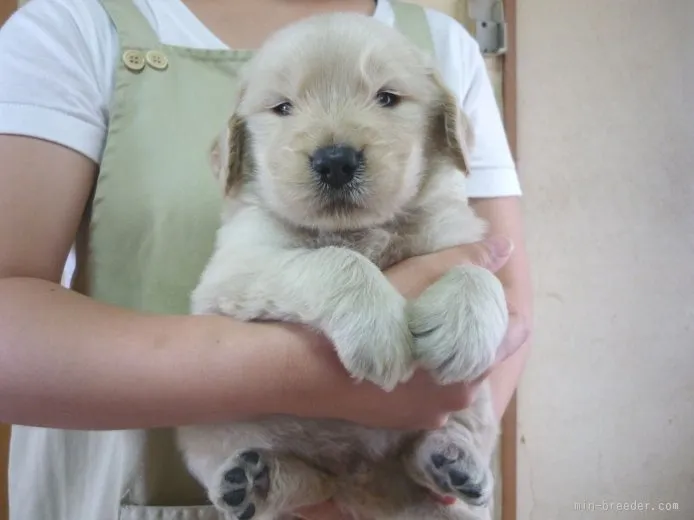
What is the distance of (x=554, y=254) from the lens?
2076 millimetres

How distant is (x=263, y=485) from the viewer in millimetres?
907

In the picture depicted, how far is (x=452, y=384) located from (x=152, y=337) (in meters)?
0.41

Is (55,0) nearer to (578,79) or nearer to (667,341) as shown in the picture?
(578,79)

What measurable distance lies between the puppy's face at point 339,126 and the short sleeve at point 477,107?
23 centimetres

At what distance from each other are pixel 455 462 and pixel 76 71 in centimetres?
88

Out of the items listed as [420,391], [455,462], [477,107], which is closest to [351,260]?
[420,391]

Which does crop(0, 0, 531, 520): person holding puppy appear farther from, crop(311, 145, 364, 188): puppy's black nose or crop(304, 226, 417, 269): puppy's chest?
crop(311, 145, 364, 188): puppy's black nose

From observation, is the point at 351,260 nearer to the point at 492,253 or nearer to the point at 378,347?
the point at 378,347

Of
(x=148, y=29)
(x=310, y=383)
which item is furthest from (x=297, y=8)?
(x=310, y=383)

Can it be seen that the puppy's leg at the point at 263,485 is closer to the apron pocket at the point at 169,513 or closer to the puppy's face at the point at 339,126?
the apron pocket at the point at 169,513

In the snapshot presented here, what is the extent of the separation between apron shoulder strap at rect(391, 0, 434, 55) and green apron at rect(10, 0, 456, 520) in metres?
0.43

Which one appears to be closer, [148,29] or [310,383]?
[310,383]

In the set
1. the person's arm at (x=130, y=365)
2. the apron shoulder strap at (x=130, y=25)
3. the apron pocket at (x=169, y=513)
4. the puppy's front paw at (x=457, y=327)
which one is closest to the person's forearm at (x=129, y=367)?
the person's arm at (x=130, y=365)

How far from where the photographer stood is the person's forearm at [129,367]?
839mm
